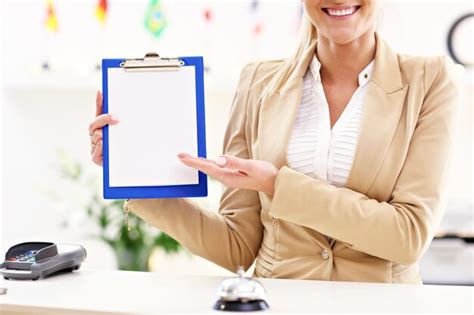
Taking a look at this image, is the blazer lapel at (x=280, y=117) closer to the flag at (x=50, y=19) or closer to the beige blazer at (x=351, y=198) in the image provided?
the beige blazer at (x=351, y=198)

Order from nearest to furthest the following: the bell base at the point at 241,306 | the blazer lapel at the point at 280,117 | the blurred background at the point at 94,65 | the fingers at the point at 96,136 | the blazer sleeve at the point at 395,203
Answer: the bell base at the point at 241,306, the blazer sleeve at the point at 395,203, the fingers at the point at 96,136, the blazer lapel at the point at 280,117, the blurred background at the point at 94,65

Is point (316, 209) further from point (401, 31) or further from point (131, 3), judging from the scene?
point (131, 3)

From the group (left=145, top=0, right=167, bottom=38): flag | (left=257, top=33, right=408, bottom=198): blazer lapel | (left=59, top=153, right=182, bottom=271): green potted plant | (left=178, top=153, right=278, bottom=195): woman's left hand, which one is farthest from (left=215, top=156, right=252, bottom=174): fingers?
(left=145, top=0, right=167, bottom=38): flag

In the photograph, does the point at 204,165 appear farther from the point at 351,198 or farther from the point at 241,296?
the point at 241,296

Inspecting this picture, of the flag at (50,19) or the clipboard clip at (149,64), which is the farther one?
the flag at (50,19)

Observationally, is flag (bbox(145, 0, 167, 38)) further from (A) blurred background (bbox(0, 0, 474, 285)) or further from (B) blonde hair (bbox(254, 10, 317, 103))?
(B) blonde hair (bbox(254, 10, 317, 103))

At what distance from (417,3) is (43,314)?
3363mm

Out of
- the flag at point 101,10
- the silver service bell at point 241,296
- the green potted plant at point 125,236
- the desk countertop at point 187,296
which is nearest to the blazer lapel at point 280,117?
the desk countertop at point 187,296

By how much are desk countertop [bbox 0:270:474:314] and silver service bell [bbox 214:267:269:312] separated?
1.1 inches

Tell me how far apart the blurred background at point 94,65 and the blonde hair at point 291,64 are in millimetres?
2154

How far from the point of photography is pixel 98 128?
6.14 ft

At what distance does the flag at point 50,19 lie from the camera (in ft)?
14.9

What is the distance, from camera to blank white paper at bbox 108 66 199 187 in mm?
1863

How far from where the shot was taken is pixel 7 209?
4.57m
